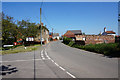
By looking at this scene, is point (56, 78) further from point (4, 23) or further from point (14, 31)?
point (14, 31)

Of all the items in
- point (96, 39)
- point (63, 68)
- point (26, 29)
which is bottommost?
point (63, 68)

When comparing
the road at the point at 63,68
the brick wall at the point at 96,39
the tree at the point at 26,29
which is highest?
the tree at the point at 26,29

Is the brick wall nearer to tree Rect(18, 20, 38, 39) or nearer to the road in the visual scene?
the road

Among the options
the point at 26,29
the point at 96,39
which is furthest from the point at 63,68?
the point at 26,29

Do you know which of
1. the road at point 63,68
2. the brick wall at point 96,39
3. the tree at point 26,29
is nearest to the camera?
the road at point 63,68

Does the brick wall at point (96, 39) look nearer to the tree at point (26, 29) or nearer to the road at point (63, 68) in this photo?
the road at point (63, 68)

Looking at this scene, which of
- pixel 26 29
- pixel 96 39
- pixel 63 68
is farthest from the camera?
pixel 26 29

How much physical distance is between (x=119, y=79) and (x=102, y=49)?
782cm

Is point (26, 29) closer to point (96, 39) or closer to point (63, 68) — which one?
point (96, 39)

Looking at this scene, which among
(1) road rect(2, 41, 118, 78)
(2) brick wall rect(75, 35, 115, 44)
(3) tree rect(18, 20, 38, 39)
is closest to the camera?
(1) road rect(2, 41, 118, 78)

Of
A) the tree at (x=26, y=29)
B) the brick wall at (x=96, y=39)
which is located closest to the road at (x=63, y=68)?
the brick wall at (x=96, y=39)

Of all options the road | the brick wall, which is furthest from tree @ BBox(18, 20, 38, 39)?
the road

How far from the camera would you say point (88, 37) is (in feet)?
66.6

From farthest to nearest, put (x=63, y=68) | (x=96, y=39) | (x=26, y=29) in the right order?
1. (x=26, y=29)
2. (x=96, y=39)
3. (x=63, y=68)
